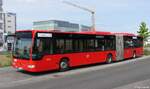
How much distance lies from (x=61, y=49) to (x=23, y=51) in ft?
8.77

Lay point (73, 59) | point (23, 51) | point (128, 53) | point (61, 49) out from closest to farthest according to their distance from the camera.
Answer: point (23, 51) → point (61, 49) → point (73, 59) → point (128, 53)

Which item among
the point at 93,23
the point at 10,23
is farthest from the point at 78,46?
the point at 10,23

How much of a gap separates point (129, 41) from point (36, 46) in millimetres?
14572

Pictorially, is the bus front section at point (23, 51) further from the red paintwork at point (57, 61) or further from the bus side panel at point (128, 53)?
the bus side panel at point (128, 53)

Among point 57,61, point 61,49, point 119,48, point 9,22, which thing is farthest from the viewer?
point 9,22

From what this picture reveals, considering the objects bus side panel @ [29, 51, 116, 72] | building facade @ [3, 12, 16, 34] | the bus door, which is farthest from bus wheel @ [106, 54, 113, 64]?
building facade @ [3, 12, 16, 34]

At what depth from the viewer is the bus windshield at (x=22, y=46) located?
18.8m

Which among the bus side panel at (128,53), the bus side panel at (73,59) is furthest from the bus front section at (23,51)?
the bus side panel at (128,53)

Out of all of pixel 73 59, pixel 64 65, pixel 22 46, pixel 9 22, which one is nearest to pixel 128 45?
pixel 73 59

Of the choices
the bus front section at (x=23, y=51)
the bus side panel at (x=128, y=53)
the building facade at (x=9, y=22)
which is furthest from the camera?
the building facade at (x=9, y=22)

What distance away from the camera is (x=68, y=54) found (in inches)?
840

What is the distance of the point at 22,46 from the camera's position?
19.3 metres

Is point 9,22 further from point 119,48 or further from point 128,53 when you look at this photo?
point 119,48

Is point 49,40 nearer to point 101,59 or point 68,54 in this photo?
point 68,54
